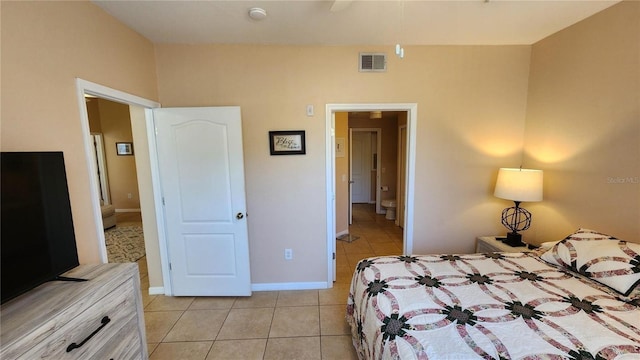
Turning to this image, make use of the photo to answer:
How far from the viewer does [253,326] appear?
226cm

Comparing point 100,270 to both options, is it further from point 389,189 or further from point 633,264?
point 389,189

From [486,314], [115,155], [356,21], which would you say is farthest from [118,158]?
[486,314]

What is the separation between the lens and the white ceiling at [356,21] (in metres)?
1.87

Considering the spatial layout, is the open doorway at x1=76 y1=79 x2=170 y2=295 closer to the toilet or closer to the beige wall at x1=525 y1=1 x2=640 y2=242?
the beige wall at x1=525 y1=1 x2=640 y2=242

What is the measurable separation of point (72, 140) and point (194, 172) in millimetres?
1002

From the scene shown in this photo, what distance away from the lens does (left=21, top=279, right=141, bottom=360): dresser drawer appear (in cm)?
101

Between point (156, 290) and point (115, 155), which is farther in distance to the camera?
point (115, 155)

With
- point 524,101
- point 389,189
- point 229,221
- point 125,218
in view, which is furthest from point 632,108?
point 125,218

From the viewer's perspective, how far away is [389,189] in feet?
20.4

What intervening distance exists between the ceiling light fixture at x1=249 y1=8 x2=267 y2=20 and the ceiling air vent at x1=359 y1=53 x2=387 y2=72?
1.05m

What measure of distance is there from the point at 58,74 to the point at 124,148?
18.4 ft

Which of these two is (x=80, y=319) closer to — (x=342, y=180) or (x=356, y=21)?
(x=356, y=21)

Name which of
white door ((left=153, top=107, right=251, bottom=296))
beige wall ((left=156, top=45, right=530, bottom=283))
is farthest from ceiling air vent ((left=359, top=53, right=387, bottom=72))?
white door ((left=153, top=107, right=251, bottom=296))

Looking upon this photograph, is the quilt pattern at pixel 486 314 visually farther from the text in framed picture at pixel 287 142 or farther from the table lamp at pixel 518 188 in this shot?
the text in framed picture at pixel 287 142
